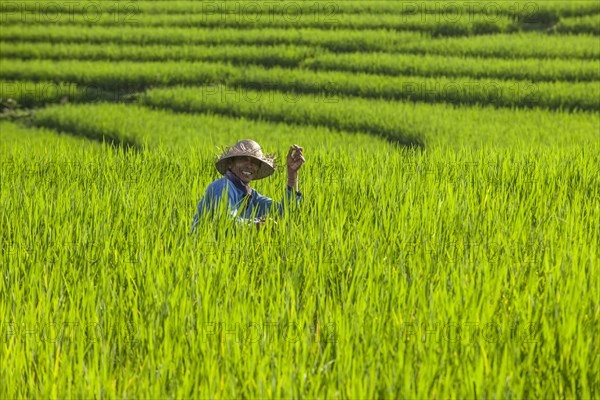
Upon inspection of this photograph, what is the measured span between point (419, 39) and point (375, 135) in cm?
569

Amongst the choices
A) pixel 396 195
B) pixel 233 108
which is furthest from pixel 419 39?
pixel 396 195

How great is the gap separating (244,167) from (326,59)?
10.3 metres

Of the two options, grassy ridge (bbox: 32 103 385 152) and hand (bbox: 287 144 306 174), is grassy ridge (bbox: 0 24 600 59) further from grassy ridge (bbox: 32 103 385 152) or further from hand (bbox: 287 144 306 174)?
hand (bbox: 287 144 306 174)

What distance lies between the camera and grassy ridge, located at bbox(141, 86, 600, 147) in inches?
332

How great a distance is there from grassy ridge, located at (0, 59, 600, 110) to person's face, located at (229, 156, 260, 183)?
7398 millimetres

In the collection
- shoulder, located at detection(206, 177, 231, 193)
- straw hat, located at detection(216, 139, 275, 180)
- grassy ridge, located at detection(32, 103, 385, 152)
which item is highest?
straw hat, located at detection(216, 139, 275, 180)

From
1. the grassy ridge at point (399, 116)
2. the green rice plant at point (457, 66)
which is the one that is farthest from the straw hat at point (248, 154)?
the green rice plant at point (457, 66)

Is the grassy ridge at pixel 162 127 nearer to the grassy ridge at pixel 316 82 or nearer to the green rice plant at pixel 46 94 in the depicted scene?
the green rice plant at pixel 46 94

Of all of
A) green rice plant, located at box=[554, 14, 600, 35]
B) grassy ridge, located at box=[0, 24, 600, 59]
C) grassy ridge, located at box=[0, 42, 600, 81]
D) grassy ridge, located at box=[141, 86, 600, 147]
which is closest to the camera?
grassy ridge, located at box=[141, 86, 600, 147]

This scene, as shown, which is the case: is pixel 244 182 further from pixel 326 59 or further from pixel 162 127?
pixel 326 59

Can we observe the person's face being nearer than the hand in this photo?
No

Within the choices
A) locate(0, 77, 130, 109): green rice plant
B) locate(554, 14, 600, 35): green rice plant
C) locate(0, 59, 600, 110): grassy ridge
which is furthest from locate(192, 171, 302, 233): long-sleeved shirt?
locate(554, 14, 600, 35): green rice plant

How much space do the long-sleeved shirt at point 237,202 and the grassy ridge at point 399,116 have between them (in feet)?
14.6

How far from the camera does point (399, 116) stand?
973 centimetres
